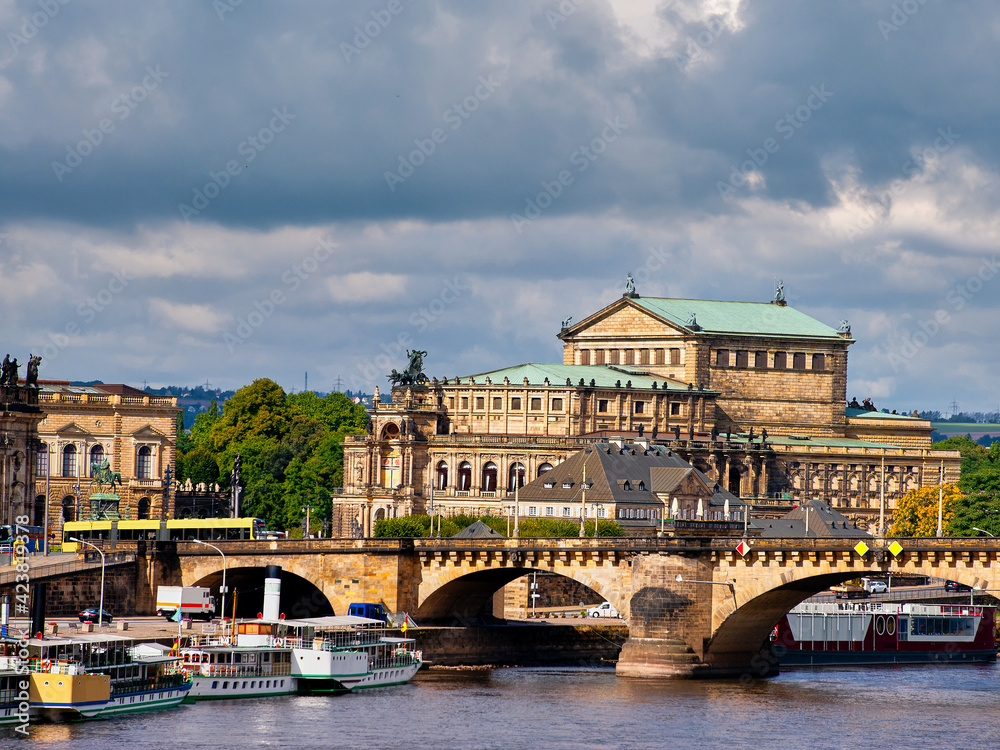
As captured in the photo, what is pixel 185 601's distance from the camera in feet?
420

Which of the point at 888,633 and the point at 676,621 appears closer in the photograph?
the point at 676,621

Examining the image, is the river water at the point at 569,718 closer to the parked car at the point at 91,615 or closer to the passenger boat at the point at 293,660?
the passenger boat at the point at 293,660

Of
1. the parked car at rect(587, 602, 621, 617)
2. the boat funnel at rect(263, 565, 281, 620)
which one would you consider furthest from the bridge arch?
the parked car at rect(587, 602, 621, 617)

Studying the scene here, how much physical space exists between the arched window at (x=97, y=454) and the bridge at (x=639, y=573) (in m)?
64.9

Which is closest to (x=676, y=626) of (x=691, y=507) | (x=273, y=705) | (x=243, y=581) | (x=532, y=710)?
(x=532, y=710)

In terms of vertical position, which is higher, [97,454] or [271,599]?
[97,454]

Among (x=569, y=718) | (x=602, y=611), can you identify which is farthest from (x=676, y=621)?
(x=602, y=611)

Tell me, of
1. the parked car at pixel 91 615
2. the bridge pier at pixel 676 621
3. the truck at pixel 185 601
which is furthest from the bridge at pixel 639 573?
the parked car at pixel 91 615

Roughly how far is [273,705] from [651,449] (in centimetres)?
9098

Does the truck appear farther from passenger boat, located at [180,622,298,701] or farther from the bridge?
passenger boat, located at [180,622,298,701]

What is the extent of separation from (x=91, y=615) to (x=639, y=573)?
28.0 metres

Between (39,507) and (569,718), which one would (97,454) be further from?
(569,718)

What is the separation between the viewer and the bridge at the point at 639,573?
4353 inches

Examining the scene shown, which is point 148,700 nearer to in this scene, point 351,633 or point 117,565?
point 351,633
